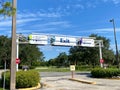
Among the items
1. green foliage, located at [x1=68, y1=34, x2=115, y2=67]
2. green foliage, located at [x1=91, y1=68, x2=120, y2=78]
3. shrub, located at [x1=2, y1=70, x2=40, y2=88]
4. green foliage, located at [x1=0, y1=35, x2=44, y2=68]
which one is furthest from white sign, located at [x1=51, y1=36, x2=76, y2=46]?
green foliage, located at [x1=0, y1=35, x2=44, y2=68]

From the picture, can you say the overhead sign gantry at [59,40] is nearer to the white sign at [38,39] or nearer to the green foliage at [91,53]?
the white sign at [38,39]

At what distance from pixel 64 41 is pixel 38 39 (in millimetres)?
4021

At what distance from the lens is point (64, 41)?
127ft

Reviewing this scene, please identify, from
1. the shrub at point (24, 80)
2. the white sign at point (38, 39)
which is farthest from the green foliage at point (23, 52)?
the shrub at point (24, 80)

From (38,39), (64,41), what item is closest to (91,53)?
(64,41)

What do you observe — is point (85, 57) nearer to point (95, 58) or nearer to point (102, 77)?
point (95, 58)

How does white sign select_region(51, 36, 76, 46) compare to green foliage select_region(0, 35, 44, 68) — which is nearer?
white sign select_region(51, 36, 76, 46)

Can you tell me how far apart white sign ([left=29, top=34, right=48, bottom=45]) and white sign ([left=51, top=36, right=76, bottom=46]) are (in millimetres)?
1285

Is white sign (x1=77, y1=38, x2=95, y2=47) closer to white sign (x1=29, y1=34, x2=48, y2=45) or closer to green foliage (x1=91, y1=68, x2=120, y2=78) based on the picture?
white sign (x1=29, y1=34, x2=48, y2=45)

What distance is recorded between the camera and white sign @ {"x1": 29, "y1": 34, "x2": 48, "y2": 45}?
36281 mm

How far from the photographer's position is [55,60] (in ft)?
464

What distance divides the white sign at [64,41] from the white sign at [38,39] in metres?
1.28

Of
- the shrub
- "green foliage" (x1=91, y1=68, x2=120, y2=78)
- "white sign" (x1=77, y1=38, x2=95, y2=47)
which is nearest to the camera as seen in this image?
the shrub

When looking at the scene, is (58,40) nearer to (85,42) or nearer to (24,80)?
(85,42)
